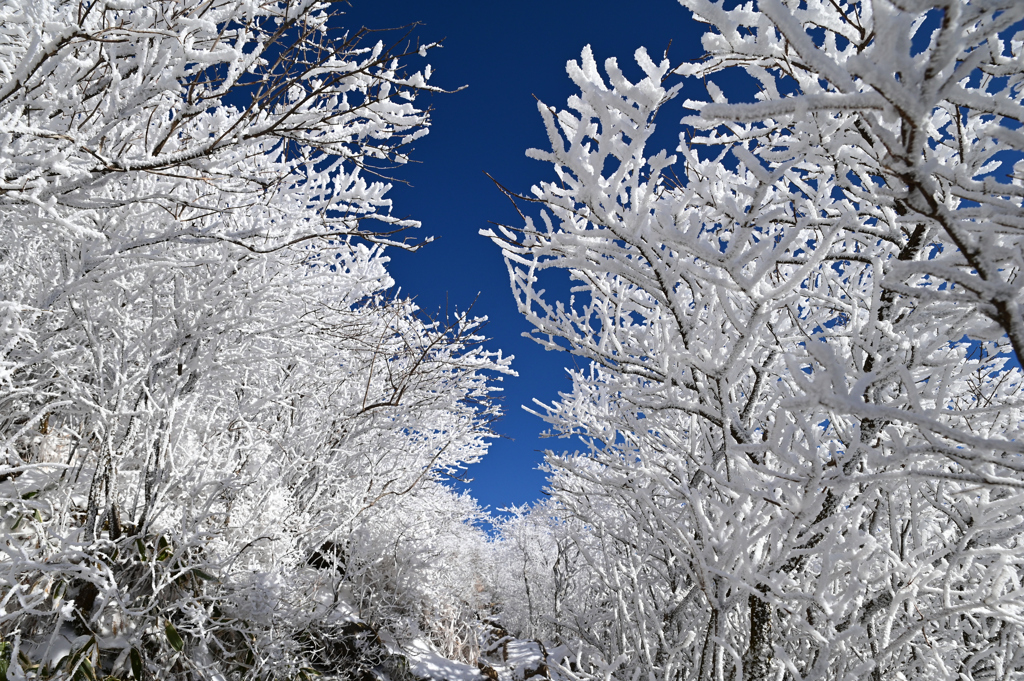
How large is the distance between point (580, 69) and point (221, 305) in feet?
12.2

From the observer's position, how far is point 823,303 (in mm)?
3076

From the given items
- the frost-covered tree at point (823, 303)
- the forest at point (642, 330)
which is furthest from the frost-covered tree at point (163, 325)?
the frost-covered tree at point (823, 303)

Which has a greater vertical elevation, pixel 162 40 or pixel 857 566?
pixel 162 40

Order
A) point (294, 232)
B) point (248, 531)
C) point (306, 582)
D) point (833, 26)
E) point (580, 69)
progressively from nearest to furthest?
point (580, 69)
point (833, 26)
point (294, 232)
point (248, 531)
point (306, 582)

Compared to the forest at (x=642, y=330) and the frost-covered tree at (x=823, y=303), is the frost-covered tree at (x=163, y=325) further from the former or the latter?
the frost-covered tree at (x=823, y=303)

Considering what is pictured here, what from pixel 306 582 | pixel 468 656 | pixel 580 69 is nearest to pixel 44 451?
pixel 306 582

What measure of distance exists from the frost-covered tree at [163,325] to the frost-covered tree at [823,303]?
1.26 metres

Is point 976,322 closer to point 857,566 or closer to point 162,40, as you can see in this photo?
point 857,566

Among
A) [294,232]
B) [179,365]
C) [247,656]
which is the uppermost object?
[294,232]

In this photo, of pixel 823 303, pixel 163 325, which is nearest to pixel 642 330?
pixel 823 303

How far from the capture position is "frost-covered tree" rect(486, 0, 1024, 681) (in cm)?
97

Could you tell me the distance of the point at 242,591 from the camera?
462 centimetres

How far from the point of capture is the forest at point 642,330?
4.29 ft

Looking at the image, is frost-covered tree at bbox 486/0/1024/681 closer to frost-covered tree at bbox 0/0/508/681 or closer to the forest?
the forest
